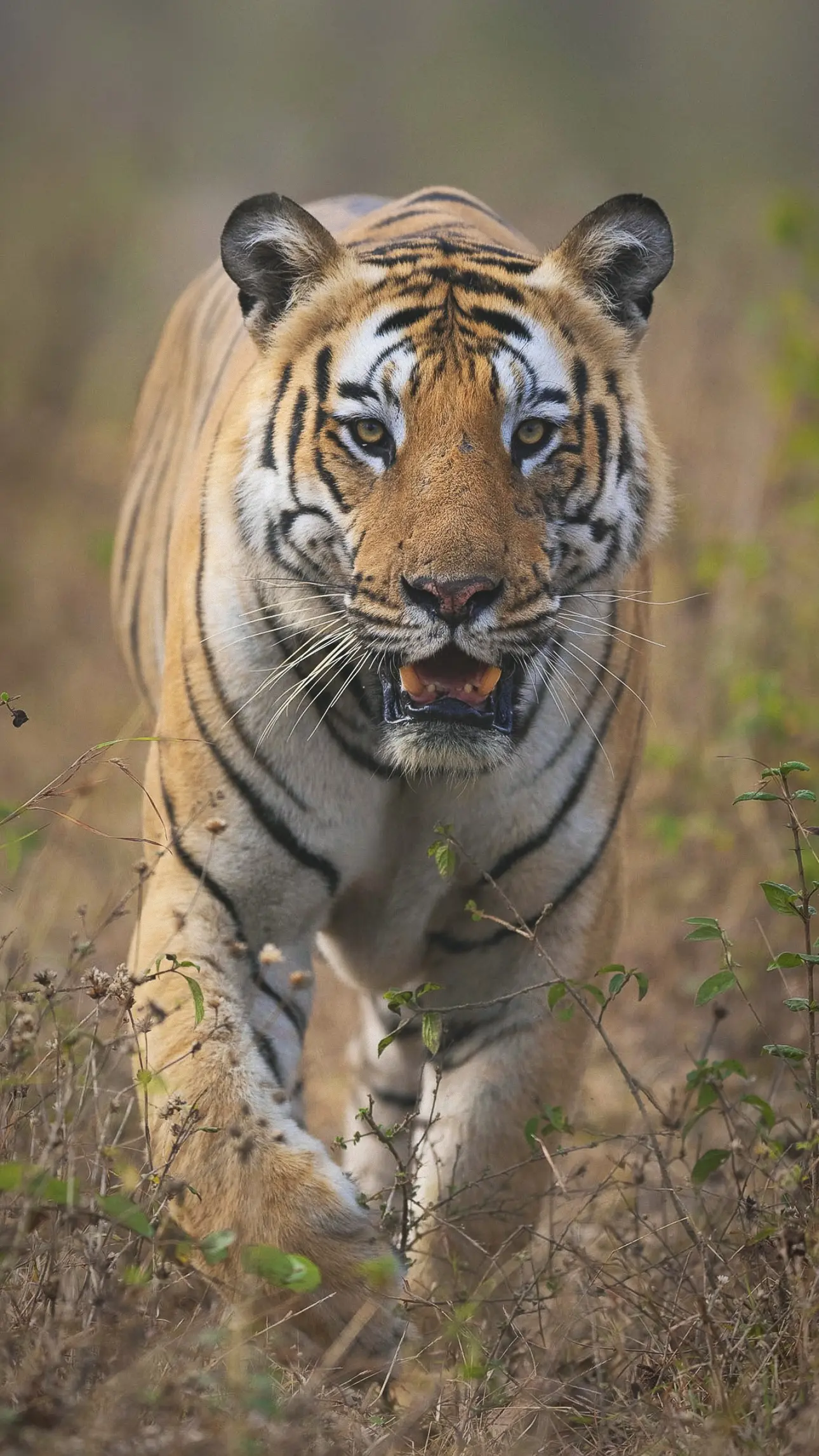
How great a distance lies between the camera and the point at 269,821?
3.02 meters

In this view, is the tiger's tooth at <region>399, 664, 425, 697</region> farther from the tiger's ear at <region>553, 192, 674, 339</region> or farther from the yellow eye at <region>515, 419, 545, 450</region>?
the tiger's ear at <region>553, 192, 674, 339</region>

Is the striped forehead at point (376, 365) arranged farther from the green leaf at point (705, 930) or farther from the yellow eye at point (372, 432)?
the green leaf at point (705, 930)

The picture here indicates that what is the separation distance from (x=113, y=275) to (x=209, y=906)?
9497mm

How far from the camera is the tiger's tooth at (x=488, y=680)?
2744 mm

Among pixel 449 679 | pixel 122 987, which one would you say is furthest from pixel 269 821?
pixel 122 987

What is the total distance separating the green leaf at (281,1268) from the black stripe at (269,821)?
99 cm

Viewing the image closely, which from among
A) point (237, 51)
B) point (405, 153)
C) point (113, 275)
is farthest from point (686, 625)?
point (237, 51)

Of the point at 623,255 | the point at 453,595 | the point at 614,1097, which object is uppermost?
the point at 623,255

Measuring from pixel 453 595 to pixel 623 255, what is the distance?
2.98 ft

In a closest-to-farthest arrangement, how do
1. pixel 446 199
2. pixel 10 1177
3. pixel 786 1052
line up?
pixel 10 1177, pixel 786 1052, pixel 446 199

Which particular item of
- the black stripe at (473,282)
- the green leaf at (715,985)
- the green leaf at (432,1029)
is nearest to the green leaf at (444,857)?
the green leaf at (432,1029)

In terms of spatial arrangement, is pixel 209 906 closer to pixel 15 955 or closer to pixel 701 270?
pixel 15 955

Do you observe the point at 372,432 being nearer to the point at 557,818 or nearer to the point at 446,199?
the point at 557,818

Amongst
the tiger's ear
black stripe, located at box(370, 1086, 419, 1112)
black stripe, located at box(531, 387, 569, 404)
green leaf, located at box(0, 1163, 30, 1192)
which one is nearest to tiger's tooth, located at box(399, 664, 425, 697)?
black stripe, located at box(531, 387, 569, 404)
